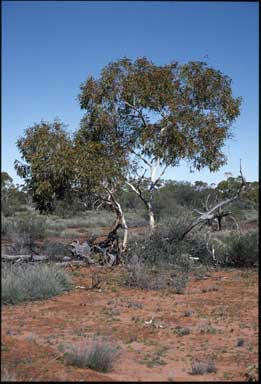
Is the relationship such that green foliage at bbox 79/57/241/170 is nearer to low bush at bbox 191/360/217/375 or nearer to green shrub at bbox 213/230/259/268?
green shrub at bbox 213/230/259/268

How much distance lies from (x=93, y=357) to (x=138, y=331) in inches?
94.0

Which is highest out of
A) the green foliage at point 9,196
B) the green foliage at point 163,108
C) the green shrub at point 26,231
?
the green foliage at point 163,108

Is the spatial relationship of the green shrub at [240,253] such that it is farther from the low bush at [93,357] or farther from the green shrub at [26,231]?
the low bush at [93,357]

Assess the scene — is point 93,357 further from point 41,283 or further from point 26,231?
point 26,231

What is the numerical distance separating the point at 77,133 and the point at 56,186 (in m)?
1.82

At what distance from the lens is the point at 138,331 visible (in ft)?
28.0

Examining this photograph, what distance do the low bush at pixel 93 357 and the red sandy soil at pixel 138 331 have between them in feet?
0.35

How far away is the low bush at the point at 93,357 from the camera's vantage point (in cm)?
620

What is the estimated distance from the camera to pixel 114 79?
632 inches

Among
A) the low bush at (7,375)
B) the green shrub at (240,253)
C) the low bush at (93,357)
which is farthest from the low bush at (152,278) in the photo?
the low bush at (7,375)

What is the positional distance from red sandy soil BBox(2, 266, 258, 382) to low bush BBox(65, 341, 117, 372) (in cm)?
11

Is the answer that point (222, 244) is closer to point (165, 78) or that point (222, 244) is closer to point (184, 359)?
point (165, 78)

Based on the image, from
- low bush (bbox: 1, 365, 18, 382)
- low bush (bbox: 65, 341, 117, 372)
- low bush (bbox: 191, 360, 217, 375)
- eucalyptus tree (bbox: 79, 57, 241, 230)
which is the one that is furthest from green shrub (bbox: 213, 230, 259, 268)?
low bush (bbox: 1, 365, 18, 382)

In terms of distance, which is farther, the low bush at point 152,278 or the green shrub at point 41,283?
the low bush at point 152,278
